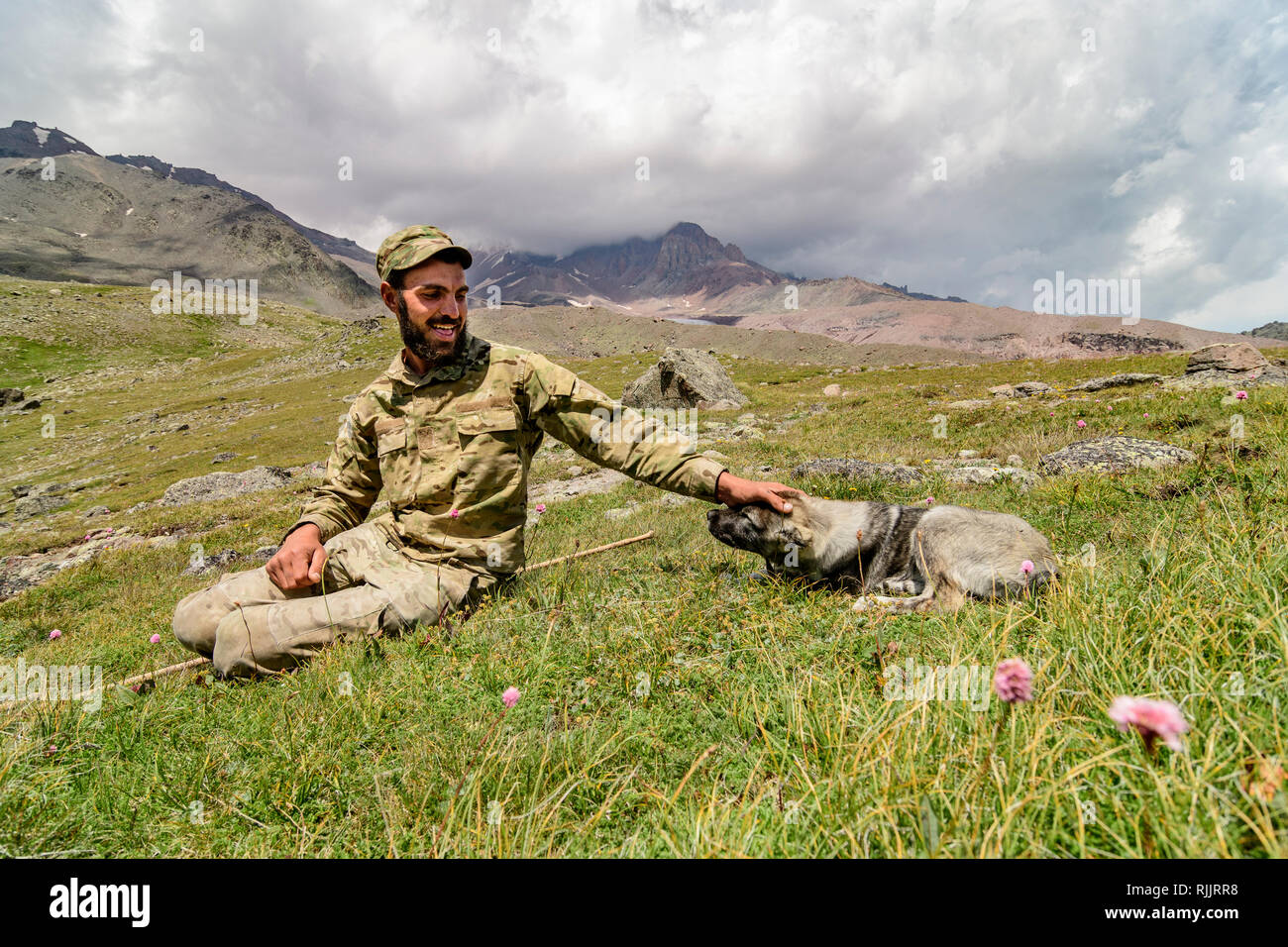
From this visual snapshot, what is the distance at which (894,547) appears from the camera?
486 centimetres

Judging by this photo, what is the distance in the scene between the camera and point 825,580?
4746 mm

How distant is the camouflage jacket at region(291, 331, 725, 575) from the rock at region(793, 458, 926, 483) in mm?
5040

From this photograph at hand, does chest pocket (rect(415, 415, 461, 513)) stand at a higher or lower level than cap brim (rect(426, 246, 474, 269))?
lower

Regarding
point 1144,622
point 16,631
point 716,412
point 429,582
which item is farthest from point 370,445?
point 716,412

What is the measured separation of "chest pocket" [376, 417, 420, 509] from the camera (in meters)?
5.05

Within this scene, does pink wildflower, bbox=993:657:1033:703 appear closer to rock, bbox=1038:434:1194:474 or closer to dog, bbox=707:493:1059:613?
dog, bbox=707:493:1059:613

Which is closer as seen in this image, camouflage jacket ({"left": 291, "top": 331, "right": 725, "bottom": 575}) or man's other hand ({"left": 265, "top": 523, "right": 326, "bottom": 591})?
man's other hand ({"left": 265, "top": 523, "right": 326, "bottom": 591})

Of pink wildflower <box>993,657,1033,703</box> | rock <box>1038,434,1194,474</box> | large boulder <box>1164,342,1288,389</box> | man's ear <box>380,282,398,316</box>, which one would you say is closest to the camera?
A: pink wildflower <box>993,657,1033,703</box>

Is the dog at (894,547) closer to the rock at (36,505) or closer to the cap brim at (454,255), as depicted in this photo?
the cap brim at (454,255)

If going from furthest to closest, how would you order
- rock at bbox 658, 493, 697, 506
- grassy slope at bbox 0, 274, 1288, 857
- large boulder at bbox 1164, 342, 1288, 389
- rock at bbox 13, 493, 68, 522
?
rock at bbox 13, 493, 68, 522, large boulder at bbox 1164, 342, 1288, 389, rock at bbox 658, 493, 697, 506, grassy slope at bbox 0, 274, 1288, 857

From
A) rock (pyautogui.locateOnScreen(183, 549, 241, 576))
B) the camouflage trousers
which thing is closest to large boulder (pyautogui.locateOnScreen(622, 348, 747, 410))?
rock (pyautogui.locateOnScreen(183, 549, 241, 576))

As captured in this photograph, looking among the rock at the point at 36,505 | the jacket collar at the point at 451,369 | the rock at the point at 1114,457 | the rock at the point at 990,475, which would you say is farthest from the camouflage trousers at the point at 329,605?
the rock at the point at 36,505

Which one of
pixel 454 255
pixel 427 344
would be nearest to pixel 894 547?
pixel 427 344
